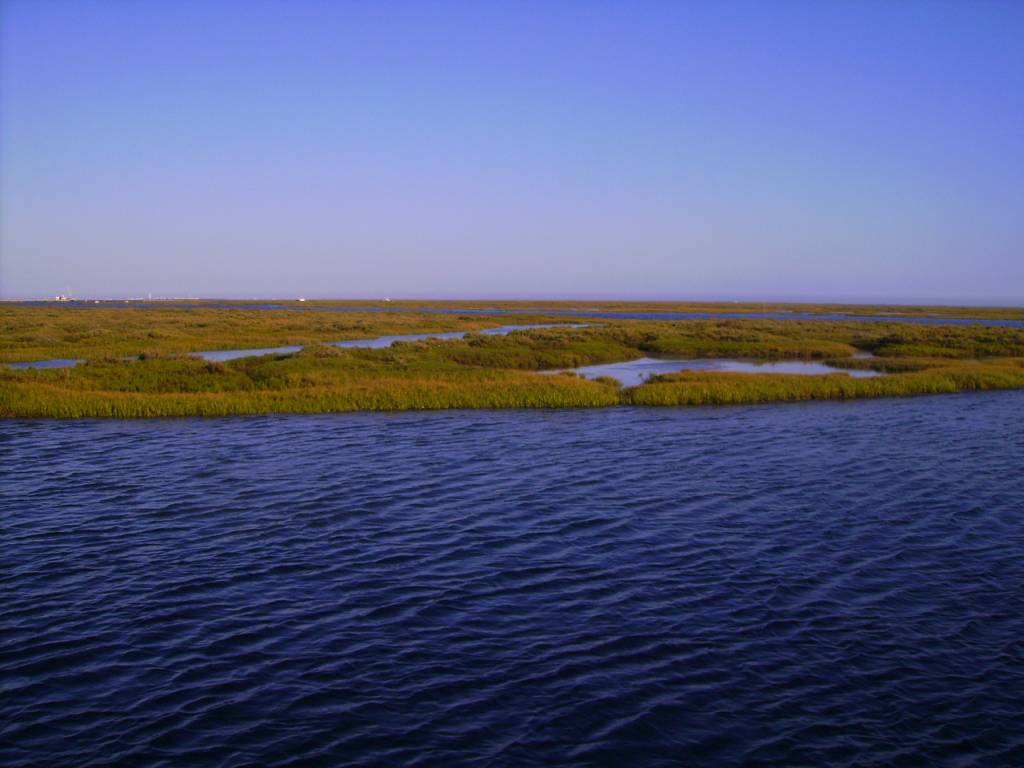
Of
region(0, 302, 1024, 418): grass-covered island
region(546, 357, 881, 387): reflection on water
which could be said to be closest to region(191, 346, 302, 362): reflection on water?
region(0, 302, 1024, 418): grass-covered island

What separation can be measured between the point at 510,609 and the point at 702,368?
137ft

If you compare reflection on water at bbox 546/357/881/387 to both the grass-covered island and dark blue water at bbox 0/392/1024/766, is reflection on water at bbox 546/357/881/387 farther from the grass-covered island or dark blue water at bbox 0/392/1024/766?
dark blue water at bbox 0/392/1024/766

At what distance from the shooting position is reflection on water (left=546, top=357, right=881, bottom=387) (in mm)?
50406

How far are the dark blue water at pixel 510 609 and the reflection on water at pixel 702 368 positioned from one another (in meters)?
24.2

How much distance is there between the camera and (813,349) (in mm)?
66250

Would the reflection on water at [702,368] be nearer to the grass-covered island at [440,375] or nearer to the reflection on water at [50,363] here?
the grass-covered island at [440,375]

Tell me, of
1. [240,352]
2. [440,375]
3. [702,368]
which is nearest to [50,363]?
[240,352]

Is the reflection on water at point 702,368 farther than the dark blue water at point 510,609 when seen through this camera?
Yes

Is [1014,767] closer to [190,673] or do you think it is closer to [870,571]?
[870,571]

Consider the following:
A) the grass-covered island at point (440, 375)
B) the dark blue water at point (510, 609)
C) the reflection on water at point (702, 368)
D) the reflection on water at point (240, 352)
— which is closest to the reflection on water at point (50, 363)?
the grass-covered island at point (440, 375)

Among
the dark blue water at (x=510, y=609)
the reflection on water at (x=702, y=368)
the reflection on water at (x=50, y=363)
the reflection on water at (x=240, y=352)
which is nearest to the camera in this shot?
the dark blue water at (x=510, y=609)

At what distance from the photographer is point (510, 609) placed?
14281 mm

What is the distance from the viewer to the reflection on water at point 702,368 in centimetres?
5041

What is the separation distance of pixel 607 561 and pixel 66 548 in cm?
1055
